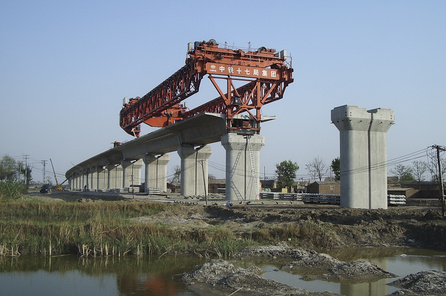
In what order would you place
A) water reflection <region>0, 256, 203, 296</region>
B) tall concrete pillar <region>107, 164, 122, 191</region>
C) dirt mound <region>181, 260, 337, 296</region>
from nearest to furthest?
dirt mound <region>181, 260, 337, 296</region> → water reflection <region>0, 256, 203, 296</region> → tall concrete pillar <region>107, 164, 122, 191</region>

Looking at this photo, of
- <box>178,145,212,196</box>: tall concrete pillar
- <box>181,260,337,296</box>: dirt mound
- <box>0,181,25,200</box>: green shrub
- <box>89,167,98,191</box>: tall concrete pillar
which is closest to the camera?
<box>181,260,337,296</box>: dirt mound

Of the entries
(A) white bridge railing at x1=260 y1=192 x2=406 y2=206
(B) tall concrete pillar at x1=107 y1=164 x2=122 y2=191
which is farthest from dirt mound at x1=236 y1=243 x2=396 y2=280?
(B) tall concrete pillar at x1=107 y1=164 x2=122 y2=191

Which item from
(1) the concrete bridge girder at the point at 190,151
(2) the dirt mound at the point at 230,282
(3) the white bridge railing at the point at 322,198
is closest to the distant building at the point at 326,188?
(3) the white bridge railing at the point at 322,198

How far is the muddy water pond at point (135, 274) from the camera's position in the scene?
14898 millimetres

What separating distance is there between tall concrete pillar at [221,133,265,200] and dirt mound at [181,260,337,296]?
31248mm

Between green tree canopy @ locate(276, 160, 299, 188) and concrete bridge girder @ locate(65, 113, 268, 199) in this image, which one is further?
green tree canopy @ locate(276, 160, 299, 188)

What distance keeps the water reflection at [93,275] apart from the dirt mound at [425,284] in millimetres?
6727

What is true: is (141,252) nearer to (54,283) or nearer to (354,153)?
(54,283)

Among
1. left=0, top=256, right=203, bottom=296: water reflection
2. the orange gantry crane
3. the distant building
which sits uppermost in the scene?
the orange gantry crane

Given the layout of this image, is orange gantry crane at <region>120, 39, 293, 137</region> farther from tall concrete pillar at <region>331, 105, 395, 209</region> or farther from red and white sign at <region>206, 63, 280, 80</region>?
tall concrete pillar at <region>331, 105, 395, 209</region>

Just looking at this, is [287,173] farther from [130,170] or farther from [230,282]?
[230,282]

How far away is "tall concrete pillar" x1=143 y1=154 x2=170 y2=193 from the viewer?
75.2 m

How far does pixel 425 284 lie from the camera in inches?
530

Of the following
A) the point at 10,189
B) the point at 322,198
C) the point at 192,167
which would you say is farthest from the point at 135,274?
the point at 192,167
